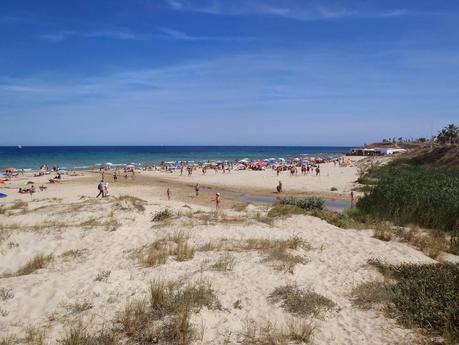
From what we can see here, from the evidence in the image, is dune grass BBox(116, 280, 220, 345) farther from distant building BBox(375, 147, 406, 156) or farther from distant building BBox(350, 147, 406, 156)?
distant building BBox(375, 147, 406, 156)

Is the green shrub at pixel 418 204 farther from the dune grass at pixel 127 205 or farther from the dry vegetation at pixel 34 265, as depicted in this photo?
the dry vegetation at pixel 34 265

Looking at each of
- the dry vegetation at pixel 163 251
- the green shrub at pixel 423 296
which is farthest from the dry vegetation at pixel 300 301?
the dry vegetation at pixel 163 251

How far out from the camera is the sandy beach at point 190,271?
5.76m

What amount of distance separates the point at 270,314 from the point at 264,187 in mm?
28210

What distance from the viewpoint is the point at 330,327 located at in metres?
5.77

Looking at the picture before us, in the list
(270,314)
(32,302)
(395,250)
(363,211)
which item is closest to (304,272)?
(270,314)

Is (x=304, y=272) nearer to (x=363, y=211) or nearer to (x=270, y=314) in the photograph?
(x=270, y=314)

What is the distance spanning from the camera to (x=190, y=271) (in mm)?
7863

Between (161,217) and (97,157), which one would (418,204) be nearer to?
(161,217)

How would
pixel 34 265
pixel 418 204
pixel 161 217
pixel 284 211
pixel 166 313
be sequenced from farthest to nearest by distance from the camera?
pixel 284 211, pixel 418 204, pixel 161 217, pixel 34 265, pixel 166 313

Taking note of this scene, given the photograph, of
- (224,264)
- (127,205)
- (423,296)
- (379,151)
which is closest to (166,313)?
(224,264)

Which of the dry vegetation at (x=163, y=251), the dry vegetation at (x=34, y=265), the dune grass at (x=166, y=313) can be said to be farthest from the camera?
the dry vegetation at (x=34, y=265)

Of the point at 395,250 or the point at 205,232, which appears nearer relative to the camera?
the point at 395,250

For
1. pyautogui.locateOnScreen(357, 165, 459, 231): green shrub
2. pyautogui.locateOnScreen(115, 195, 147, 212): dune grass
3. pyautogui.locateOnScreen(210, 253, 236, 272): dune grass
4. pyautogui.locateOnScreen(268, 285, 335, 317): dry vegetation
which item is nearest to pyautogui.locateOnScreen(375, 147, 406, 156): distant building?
pyautogui.locateOnScreen(357, 165, 459, 231): green shrub
